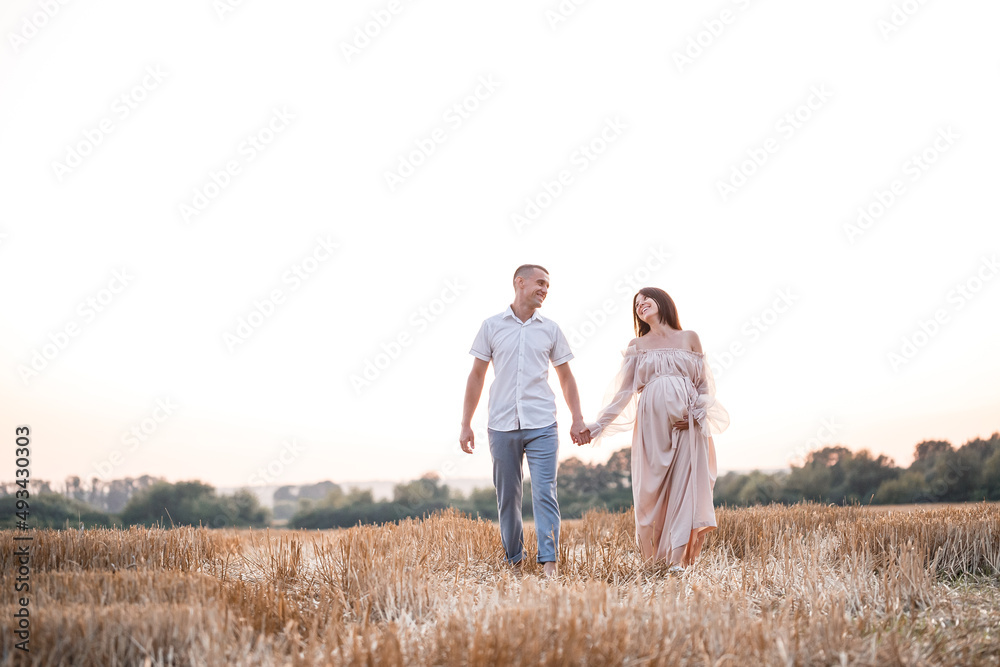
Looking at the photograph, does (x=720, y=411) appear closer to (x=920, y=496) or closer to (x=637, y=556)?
(x=637, y=556)

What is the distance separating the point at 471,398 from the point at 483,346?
46cm

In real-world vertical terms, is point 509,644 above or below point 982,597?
above

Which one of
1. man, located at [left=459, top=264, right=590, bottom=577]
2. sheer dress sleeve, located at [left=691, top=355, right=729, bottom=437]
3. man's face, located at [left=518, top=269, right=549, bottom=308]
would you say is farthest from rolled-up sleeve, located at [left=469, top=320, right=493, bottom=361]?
sheer dress sleeve, located at [left=691, top=355, right=729, bottom=437]

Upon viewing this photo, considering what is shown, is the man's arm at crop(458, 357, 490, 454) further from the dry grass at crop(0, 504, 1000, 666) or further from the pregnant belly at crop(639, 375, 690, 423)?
the pregnant belly at crop(639, 375, 690, 423)

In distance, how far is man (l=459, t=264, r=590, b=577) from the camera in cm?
553

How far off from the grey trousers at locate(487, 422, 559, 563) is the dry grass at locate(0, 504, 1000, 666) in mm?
215

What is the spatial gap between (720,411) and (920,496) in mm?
14204

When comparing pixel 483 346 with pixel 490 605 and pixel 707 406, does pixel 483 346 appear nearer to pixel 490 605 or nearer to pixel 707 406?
pixel 707 406

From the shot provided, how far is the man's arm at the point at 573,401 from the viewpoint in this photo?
19.5 ft

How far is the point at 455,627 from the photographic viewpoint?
3098 millimetres

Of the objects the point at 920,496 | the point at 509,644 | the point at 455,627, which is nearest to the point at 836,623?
the point at 509,644

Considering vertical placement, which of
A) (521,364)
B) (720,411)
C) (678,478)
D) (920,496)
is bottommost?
(920,496)

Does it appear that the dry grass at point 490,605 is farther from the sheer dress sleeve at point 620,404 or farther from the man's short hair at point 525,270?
the man's short hair at point 525,270

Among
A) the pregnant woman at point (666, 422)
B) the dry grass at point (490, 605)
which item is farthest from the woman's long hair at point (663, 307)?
the dry grass at point (490, 605)
